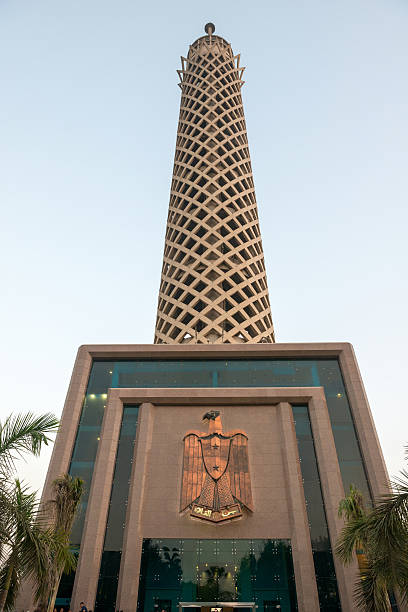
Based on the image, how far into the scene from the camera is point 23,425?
332 inches

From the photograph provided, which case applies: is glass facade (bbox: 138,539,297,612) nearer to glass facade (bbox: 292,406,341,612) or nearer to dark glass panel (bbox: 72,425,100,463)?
glass facade (bbox: 292,406,341,612)

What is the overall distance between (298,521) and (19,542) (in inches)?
579

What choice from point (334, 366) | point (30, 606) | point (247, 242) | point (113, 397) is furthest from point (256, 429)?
point (247, 242)

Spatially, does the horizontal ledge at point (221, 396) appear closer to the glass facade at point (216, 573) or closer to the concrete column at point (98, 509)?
the concrete column at point (98, 509)

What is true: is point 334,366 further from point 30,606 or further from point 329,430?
point 30,606

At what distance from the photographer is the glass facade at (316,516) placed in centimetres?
1817

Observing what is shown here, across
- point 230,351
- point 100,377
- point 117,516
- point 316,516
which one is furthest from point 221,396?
point 117,516

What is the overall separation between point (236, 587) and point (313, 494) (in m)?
5.34

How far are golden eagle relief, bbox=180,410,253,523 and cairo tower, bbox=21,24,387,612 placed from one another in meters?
0.05

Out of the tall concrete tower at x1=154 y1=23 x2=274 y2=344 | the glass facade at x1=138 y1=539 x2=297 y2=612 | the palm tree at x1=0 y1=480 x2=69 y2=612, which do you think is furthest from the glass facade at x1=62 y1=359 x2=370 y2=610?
the palm tree at x1=0 y1=480 x2=69 y2=612

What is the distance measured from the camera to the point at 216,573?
18531 mm

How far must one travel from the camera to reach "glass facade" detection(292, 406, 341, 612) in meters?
18.2

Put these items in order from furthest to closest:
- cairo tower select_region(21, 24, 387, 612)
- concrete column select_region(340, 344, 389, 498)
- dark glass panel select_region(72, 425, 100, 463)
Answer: dark glass panel select_region(72, 425, 100, 463), concrete column select_region(340, 344, 389, 498), cairo tower select_region(21, 24, 387, 612)

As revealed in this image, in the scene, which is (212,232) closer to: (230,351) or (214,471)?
(230,351)
